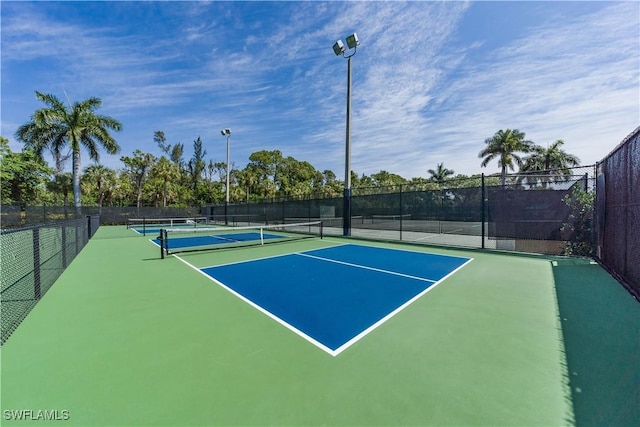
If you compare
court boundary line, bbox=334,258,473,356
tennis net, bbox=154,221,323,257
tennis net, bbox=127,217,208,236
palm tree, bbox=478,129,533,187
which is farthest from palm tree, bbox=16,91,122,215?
palm tree, bbox=478,129,533,187

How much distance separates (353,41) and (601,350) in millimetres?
14387

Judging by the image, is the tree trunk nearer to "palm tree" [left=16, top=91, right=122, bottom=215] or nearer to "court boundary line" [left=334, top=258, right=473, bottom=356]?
"palm tree" [left=16, top=91, right=122, bottom=215]

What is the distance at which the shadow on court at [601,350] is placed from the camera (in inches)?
84.9

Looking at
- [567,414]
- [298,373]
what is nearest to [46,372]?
[298,373]

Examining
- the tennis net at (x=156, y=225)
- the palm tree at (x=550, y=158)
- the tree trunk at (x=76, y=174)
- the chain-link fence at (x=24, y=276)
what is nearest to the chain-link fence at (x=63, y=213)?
the tree trunk at (x=76, y=174)

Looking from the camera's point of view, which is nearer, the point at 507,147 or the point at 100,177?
the point at 507,147

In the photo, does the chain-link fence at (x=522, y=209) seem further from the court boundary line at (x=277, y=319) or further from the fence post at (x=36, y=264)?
the fence post at (x=36, y=264)

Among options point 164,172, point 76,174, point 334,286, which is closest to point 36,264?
point 334,286

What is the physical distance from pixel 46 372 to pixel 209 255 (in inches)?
264

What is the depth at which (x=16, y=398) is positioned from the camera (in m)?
2.33

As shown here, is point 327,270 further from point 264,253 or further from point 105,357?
point 105,357

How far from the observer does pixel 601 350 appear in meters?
3.01

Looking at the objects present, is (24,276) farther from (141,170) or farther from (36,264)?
(141,170)

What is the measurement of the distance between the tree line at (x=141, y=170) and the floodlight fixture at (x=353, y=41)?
7.41 meters
